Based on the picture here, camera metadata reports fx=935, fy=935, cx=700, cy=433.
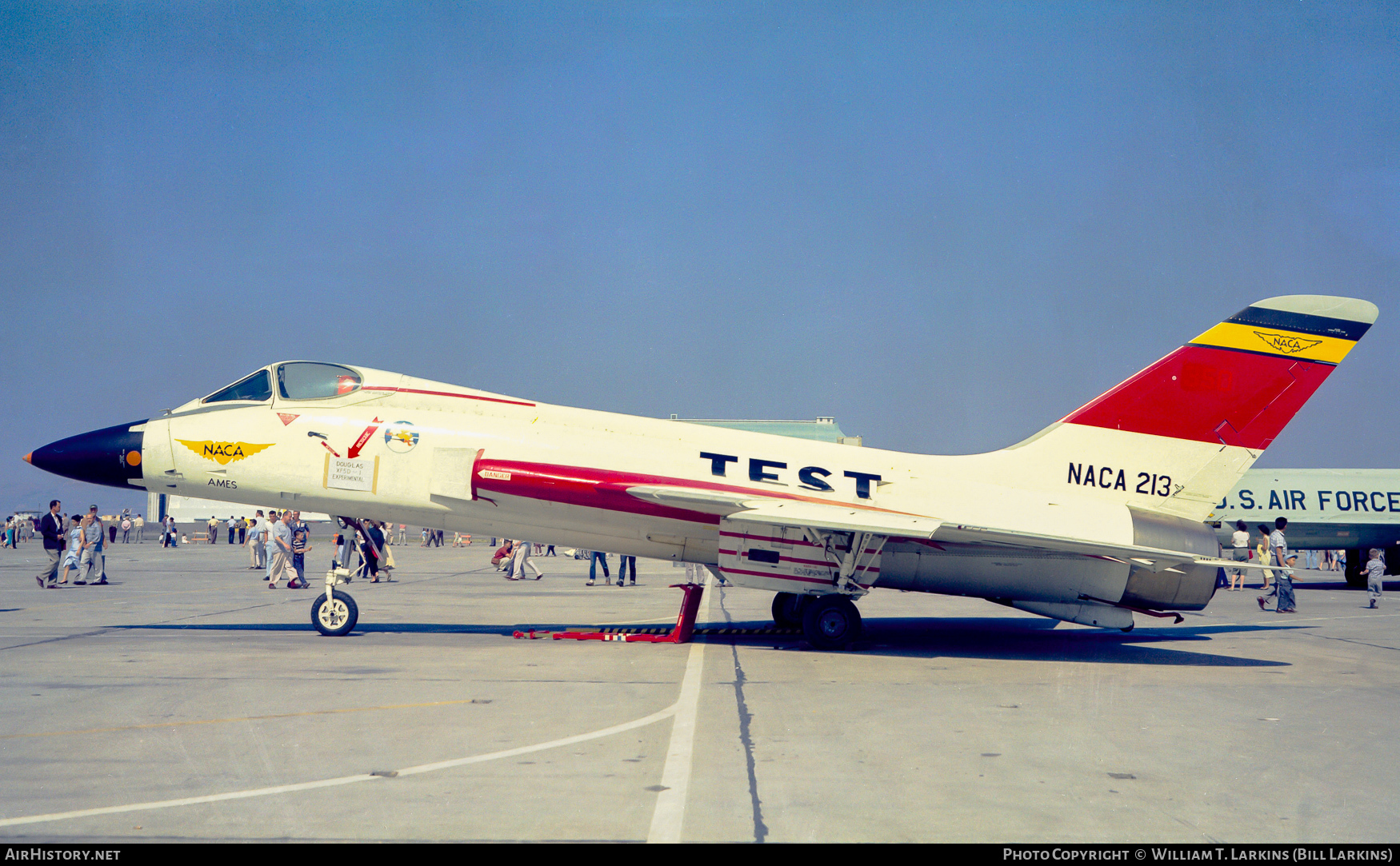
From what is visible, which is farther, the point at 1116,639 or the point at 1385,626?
the point at 1385,626

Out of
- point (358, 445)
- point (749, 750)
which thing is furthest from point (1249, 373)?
point (358, 445)

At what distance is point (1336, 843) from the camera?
455 centimetres

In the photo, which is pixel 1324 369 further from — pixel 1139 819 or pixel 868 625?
pixel 1139 819

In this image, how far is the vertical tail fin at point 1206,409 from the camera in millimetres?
12406

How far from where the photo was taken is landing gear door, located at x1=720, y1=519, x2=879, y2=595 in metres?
11.6

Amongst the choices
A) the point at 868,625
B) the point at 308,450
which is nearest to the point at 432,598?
the point at 308,450

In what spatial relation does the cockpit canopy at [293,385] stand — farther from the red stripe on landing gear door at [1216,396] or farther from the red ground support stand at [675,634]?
the red stripe on landing gear door at [1216,396]

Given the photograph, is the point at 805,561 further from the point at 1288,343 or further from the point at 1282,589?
the point at 1282,589

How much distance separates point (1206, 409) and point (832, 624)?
19.4ft

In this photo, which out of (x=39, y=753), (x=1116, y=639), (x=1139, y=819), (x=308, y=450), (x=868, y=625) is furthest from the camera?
(x=868, y=625)

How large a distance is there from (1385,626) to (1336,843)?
13.5 metres

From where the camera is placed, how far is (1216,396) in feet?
41.2

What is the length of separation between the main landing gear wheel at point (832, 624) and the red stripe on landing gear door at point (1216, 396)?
174 inches
